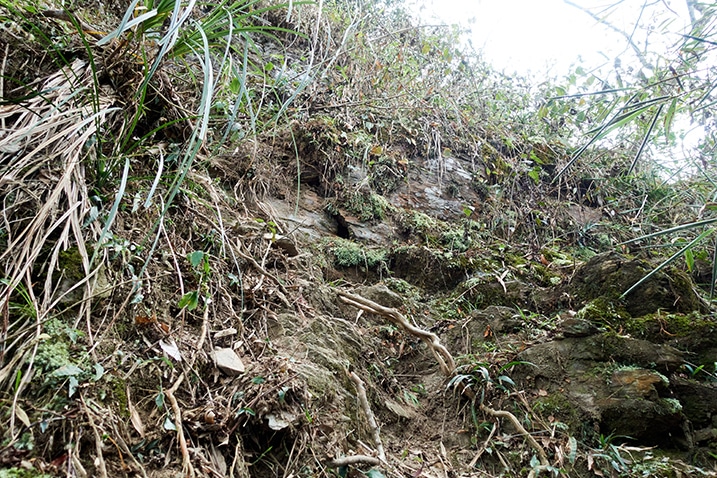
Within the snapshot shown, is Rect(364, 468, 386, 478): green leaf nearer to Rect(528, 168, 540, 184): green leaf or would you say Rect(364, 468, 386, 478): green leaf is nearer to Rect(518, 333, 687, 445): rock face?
Rect(518, 333, 687, 445): rock face

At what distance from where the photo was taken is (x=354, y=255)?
288 cm

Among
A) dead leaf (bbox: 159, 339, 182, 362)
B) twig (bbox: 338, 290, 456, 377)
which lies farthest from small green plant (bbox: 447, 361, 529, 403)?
dead leaf (bbox: 159, 339, 182, 362)

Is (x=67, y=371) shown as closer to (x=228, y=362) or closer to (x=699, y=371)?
(x=228, y=362)

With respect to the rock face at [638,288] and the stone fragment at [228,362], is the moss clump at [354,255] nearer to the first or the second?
the rock face at [638,288]

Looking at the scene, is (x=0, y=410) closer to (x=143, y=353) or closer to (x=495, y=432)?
(x=143, y=353)

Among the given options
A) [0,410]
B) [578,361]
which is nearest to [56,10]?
[0,410]

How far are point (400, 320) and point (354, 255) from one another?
2.31ft

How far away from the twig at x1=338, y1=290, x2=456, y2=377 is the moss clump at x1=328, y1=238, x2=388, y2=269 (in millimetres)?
473

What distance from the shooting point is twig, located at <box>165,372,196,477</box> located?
104 cm

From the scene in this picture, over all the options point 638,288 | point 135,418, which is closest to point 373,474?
point 135,418

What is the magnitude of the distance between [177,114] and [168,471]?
5.05 feet

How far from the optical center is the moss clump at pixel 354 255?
9.34ft

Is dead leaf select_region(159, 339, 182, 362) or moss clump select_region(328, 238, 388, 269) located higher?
moss clump select_region(328, 238, 388, 269)

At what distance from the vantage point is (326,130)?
132 inches
